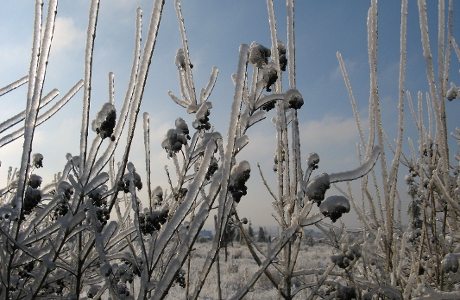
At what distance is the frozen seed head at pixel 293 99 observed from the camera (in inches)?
40.9

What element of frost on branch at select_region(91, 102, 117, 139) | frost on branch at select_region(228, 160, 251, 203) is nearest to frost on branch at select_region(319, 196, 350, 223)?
frost on branch at select_region(228, 160, 251, 203)

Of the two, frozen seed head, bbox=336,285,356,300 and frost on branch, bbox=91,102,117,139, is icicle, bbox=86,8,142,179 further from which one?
frozen seed head, bbox=336,285,356,300

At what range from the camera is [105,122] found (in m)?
1.02

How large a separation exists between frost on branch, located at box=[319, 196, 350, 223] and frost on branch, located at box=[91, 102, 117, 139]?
747 mm

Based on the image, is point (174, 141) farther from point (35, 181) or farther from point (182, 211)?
point (35, 181)

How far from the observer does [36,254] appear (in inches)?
46.1

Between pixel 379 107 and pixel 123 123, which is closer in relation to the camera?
pixel 123 123

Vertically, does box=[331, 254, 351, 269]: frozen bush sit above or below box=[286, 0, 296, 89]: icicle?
below

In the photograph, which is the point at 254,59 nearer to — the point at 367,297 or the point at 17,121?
the point at 17,121

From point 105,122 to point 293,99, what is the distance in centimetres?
65

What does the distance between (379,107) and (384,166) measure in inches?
11.9

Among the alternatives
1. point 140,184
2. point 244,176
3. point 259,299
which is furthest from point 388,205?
point 259,299

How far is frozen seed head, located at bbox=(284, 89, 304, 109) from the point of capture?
3.41 ft

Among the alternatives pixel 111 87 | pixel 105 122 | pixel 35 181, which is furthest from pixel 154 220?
pixel 35 181
